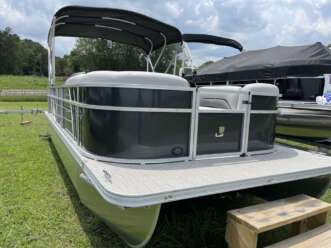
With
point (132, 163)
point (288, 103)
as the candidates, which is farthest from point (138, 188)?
point (288, 103)

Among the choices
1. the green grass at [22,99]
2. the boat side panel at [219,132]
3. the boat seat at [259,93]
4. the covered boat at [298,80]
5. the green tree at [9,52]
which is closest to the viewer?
the boat side panel at [219,132]

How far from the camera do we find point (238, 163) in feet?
7.16

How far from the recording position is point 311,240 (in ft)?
5.52

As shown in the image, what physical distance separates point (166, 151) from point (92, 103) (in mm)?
735

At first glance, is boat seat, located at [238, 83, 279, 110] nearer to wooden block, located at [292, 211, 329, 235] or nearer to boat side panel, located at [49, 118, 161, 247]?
wooden block, located at [292, 211, 329, 235]

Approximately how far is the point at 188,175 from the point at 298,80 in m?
4.27

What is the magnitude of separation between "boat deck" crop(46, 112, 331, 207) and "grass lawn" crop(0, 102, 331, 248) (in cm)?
61

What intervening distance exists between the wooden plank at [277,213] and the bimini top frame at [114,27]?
8.36 ft

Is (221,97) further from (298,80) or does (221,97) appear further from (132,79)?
(298,80)

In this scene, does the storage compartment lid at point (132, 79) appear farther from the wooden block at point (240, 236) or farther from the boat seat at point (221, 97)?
the wooden block at point (240, 236)

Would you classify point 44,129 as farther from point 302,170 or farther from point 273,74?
point 302,170

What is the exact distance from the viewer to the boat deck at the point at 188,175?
1.47m

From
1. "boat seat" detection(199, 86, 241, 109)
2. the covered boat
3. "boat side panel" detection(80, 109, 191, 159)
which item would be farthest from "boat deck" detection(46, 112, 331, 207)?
the covered boat

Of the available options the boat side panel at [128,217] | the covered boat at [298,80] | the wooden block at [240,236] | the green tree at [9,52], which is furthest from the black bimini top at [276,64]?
the green tree at [9,52]
